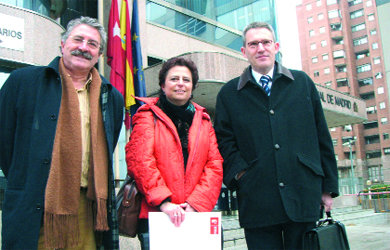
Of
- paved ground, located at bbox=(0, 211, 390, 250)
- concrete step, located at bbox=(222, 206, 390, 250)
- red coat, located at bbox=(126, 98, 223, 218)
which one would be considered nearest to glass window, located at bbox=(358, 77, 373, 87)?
concrete step, located at bbox=(222, 206, 390, 250)

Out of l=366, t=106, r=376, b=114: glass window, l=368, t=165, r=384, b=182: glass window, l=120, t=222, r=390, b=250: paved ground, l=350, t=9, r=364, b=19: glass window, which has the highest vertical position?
l=350, t=9, r=364, b=19: glass window

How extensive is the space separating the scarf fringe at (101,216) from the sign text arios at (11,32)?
827cm

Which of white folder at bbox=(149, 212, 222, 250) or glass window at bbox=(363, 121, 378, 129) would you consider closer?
white folder at bbox=(149, 212, 222, 250)

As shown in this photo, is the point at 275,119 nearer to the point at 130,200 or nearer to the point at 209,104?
the point at 130,200

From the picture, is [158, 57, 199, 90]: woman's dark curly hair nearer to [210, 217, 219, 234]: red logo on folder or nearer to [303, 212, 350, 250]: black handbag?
[210, 217, 219, 234]: red logo on folder

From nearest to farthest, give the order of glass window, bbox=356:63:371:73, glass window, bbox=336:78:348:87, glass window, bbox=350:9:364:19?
glass window, bbox=336:78:348:87 < glass window, bbox=356:63:371:73 < glass window, bbox=350:9:364:19

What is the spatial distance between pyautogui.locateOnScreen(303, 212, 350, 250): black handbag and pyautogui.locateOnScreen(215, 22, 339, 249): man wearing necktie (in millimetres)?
94

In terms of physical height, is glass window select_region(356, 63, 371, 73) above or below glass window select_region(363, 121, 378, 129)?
above

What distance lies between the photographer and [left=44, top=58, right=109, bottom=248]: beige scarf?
2.22 m

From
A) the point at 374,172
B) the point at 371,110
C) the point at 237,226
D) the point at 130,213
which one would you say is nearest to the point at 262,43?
the point at 130,213

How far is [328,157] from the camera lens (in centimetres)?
273

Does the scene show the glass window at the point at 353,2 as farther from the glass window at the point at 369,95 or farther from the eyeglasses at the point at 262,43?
the eyeglasses at the point at 262,43

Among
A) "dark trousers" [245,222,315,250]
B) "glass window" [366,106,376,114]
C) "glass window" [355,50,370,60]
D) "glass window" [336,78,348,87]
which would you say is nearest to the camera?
"dark trousers" [245,222,315,250]

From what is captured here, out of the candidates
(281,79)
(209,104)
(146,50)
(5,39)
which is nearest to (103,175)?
(281,79)
